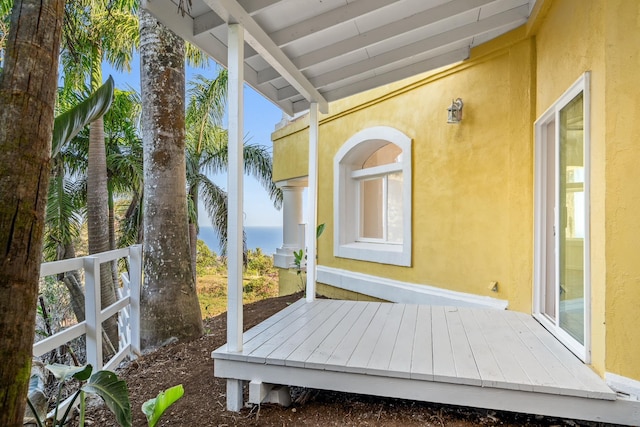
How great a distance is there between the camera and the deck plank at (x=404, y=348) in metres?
2.51

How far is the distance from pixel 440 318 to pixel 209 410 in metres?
2.40

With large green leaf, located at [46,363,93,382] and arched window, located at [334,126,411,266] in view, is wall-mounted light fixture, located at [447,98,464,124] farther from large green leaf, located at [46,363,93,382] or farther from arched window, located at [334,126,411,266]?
large green leaf, located at [46,363,93,382]

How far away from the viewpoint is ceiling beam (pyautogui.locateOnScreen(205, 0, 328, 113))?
8.75 feet

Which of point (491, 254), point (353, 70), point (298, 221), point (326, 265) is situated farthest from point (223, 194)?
point (491, 254)

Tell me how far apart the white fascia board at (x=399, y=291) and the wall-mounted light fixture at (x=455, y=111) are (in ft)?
7.38

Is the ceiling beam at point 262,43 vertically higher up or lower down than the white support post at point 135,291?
higher up

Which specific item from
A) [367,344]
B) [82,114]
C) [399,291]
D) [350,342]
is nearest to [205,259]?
[399,291]

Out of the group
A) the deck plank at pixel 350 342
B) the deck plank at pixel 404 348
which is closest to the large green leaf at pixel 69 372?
the deck plank at pixel 350 342

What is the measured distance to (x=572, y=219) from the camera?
2986 mm

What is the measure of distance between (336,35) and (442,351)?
304 centimetres

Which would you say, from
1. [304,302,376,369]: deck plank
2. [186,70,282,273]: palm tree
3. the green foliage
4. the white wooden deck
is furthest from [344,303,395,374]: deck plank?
the green foliage

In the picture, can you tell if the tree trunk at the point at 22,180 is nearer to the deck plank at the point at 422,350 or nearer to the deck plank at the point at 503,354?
the deck plank at the point at 422,350

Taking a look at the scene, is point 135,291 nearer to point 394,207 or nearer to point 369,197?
point 394,207

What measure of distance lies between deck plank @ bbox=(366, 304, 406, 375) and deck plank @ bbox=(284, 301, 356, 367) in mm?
464
